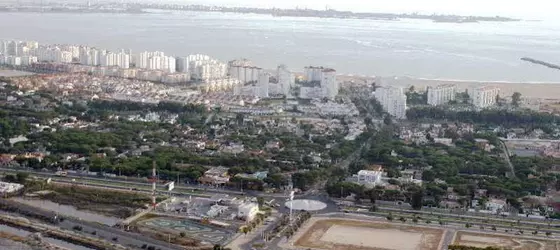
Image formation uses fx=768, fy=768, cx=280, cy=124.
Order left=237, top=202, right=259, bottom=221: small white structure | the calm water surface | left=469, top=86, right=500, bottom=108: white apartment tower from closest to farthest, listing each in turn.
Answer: left=237, top=202, right=259, bottom=221: small white structure → left=469, top=86, right=500, bottom=108: white apartment tower → the calm water surface

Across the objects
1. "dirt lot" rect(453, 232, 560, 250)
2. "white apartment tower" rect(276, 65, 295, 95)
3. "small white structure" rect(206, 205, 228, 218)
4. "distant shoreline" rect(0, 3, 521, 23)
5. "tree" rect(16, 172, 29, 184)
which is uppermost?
"distant shoreline" rect(0, 3, 521, 23)

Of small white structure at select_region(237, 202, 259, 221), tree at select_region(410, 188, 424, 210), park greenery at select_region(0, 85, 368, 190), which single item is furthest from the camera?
park greenery at select_region(0, 85, 368, 190)

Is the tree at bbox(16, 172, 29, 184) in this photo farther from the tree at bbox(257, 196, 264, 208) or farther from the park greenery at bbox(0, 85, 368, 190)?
the tree at bbox(257, 196, 264, 208)

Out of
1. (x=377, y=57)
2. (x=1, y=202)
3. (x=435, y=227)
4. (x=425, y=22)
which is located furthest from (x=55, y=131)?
(x=425, y=22)

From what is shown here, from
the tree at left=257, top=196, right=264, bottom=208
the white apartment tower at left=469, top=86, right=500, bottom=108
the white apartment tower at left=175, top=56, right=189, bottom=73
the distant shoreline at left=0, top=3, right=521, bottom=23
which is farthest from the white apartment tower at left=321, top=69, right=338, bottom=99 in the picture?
the distant shoreline at left=0, top=3, right=521, bottom=23

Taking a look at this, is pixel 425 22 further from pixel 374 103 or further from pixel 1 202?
pixel 1 202

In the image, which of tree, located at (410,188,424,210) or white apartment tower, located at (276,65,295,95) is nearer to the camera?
tree, located at (410,188,424,210)

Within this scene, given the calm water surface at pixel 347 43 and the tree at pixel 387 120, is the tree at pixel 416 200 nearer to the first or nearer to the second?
the tree at pixel 387 120
